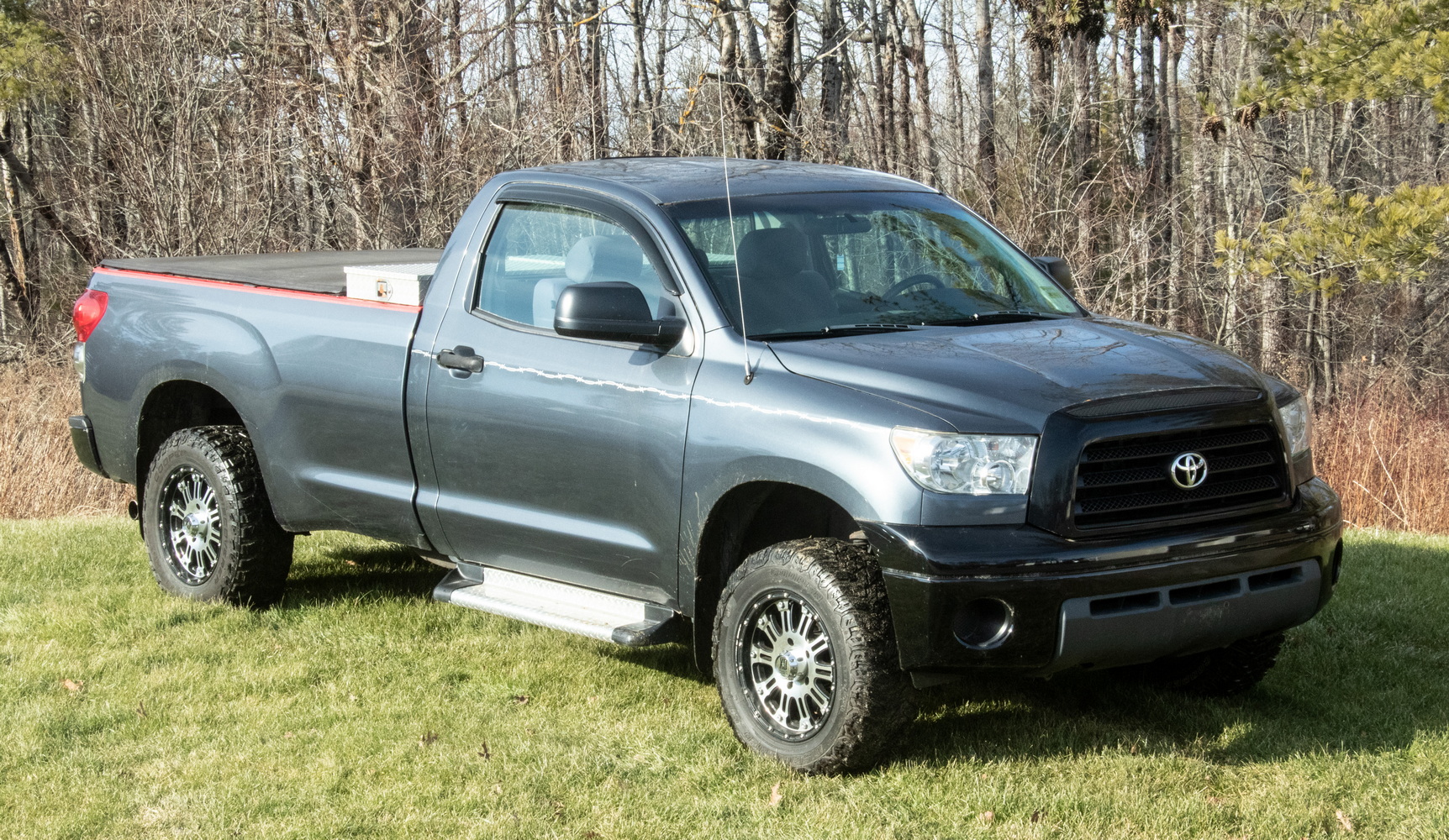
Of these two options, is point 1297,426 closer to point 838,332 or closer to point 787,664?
point 838,332

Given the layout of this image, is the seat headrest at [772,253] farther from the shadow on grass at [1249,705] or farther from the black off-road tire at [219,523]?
the black off-road tire at [219,523]

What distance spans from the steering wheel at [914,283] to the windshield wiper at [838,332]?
259 millimetres

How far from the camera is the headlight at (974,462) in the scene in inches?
169

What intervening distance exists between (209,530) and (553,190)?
8.40ft

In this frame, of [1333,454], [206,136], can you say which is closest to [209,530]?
[1333,454]

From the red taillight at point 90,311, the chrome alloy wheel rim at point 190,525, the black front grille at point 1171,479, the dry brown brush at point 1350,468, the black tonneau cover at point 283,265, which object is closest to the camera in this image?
the black front grille at point 1171,479

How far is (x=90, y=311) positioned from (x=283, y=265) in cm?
96

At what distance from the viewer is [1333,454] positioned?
1303cm

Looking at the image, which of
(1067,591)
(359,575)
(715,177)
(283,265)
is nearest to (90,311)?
(283,265)

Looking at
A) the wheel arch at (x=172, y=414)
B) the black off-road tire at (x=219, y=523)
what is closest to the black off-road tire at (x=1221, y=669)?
the black off-road tire at (x=219, y=523)

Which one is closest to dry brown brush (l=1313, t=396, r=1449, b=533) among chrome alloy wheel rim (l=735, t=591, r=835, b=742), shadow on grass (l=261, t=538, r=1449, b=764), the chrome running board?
shadow on grass (l=261, t=538, r=1449, b=764)

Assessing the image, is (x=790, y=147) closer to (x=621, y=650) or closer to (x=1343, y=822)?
(x=621, y=650)

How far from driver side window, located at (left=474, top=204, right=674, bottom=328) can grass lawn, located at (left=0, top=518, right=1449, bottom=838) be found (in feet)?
4.91

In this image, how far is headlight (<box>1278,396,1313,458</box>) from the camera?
16.3ft
